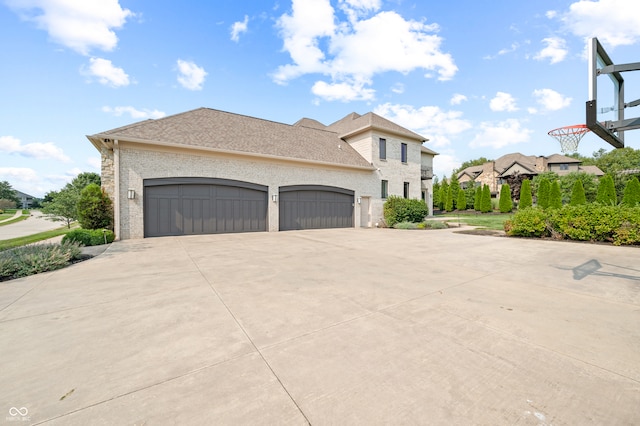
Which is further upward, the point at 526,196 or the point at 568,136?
the point at 568,136

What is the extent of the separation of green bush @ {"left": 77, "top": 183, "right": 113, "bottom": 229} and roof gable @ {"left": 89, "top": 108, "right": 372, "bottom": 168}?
7.66ft

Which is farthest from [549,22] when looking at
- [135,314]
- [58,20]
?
[58,20]

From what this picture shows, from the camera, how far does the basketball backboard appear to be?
4.81 m

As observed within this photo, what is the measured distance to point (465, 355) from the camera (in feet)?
8.00

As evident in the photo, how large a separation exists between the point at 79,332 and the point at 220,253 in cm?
487

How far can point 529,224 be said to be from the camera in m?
11.3

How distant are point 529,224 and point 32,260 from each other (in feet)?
53.4

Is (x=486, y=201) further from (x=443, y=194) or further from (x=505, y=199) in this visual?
(x=443, y=194)

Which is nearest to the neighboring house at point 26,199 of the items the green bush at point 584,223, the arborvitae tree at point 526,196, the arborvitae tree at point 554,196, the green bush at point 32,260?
the green bush at point 32,260

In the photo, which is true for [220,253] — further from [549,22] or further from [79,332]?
[549,22]

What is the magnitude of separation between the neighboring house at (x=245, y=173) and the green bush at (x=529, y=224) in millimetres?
8322

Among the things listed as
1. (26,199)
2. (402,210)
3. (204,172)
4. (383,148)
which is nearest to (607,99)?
(402,210)

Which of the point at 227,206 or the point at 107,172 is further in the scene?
the point at 227,206

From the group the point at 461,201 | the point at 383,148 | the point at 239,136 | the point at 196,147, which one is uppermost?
the point at 383,148
